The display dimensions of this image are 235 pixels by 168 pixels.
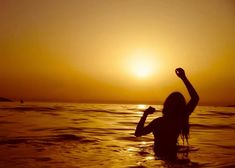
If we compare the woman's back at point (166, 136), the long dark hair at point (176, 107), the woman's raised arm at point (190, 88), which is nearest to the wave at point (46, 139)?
the woman's back at point (166, 136)

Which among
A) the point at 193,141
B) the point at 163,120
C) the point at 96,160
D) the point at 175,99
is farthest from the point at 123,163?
the point at 193,141

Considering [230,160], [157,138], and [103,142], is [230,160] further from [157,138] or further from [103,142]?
[103,142]

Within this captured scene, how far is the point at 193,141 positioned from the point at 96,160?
5550 millimetres

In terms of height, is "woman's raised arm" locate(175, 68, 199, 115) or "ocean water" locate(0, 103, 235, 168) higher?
"woman's raised arm" locate(175, 68, 199, 115)

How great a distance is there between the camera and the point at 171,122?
24.1ft

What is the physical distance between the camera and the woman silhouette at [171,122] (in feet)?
22.7

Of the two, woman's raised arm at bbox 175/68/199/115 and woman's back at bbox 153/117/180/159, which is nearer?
woman's raised arm at bbox 175/68/199/115

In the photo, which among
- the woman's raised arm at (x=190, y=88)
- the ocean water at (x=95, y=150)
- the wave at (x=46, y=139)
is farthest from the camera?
the wave at (x=46, y=139)

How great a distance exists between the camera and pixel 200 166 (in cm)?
786

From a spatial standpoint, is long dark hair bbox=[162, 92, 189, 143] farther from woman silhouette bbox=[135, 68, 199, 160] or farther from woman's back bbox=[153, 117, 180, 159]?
woman's back bbox=[153, 117, 180, 159]

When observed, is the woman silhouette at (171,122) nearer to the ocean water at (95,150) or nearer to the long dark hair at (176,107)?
the long dark hair at (176,107)

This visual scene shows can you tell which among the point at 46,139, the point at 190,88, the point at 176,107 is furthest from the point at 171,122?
the point at 46,139

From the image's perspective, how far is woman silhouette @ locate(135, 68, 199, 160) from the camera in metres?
6.91

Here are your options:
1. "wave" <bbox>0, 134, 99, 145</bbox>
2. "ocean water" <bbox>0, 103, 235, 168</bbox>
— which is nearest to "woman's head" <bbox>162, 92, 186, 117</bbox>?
"ocean water" <bbox>0, 103, 235, 168</bbox>
